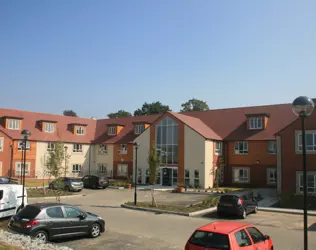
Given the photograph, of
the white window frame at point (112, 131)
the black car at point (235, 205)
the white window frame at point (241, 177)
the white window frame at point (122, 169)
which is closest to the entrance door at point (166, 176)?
the white window frame at point (241, 177)

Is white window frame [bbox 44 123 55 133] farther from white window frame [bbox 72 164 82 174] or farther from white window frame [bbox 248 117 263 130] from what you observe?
white window frame [bbox 248 117 263 130]

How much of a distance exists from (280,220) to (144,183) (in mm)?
23354

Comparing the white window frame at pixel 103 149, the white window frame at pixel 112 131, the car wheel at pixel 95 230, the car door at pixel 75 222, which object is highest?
the white window frame at pixel 112 131

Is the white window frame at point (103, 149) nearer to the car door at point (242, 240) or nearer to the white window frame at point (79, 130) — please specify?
the white window frame at point (79, 130)

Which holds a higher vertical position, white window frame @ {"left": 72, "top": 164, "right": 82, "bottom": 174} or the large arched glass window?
the large arched glass window

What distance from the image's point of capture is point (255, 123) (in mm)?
38500

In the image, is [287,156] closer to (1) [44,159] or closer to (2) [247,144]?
(2) [247,144]

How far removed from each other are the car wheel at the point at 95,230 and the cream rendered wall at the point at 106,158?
32.6 meters

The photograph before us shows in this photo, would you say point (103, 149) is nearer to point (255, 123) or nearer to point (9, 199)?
A: point (255, 123)

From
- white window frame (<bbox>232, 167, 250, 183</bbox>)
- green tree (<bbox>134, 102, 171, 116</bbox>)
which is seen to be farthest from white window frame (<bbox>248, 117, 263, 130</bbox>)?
green tree (<bbox>134, 102, 171, 116</bbox>)

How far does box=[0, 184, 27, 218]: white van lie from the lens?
1761cm

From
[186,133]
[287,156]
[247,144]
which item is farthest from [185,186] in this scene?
[287,156]

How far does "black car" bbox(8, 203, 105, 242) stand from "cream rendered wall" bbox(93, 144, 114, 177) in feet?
108

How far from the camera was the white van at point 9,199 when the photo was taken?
17.6m
